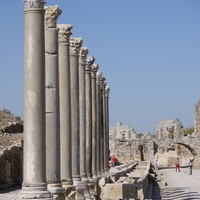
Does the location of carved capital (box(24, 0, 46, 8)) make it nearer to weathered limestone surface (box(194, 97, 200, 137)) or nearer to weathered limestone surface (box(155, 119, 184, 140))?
weathered limestone surface (box(194, 97, 200, 137))

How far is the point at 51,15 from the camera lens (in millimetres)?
14508

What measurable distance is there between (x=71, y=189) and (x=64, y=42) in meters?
4.01

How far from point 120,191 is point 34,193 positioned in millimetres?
5792

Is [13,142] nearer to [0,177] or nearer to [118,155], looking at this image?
[0,177]

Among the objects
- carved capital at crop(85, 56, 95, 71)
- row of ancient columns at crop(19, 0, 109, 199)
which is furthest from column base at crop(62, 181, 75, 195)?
carved capital at crop(85, 56, 95, 71)

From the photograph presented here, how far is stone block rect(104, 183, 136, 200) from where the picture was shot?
1717 cm

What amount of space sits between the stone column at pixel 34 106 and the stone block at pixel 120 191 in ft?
18.0

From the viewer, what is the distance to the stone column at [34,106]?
11.9 m

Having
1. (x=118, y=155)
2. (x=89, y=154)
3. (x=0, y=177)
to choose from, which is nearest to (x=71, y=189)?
(x=89, y=154)

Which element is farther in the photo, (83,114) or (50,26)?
(83,114)

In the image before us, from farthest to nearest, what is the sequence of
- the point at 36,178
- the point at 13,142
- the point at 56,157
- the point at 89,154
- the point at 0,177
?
the point at 13,142, the point at 0,177, the point at 89,154, the point at 56,157, the point at 36,178

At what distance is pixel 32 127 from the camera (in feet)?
39.0

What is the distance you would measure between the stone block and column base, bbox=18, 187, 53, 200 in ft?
18.2

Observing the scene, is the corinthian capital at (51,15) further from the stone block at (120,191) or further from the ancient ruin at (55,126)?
the stone block at (120,191)
